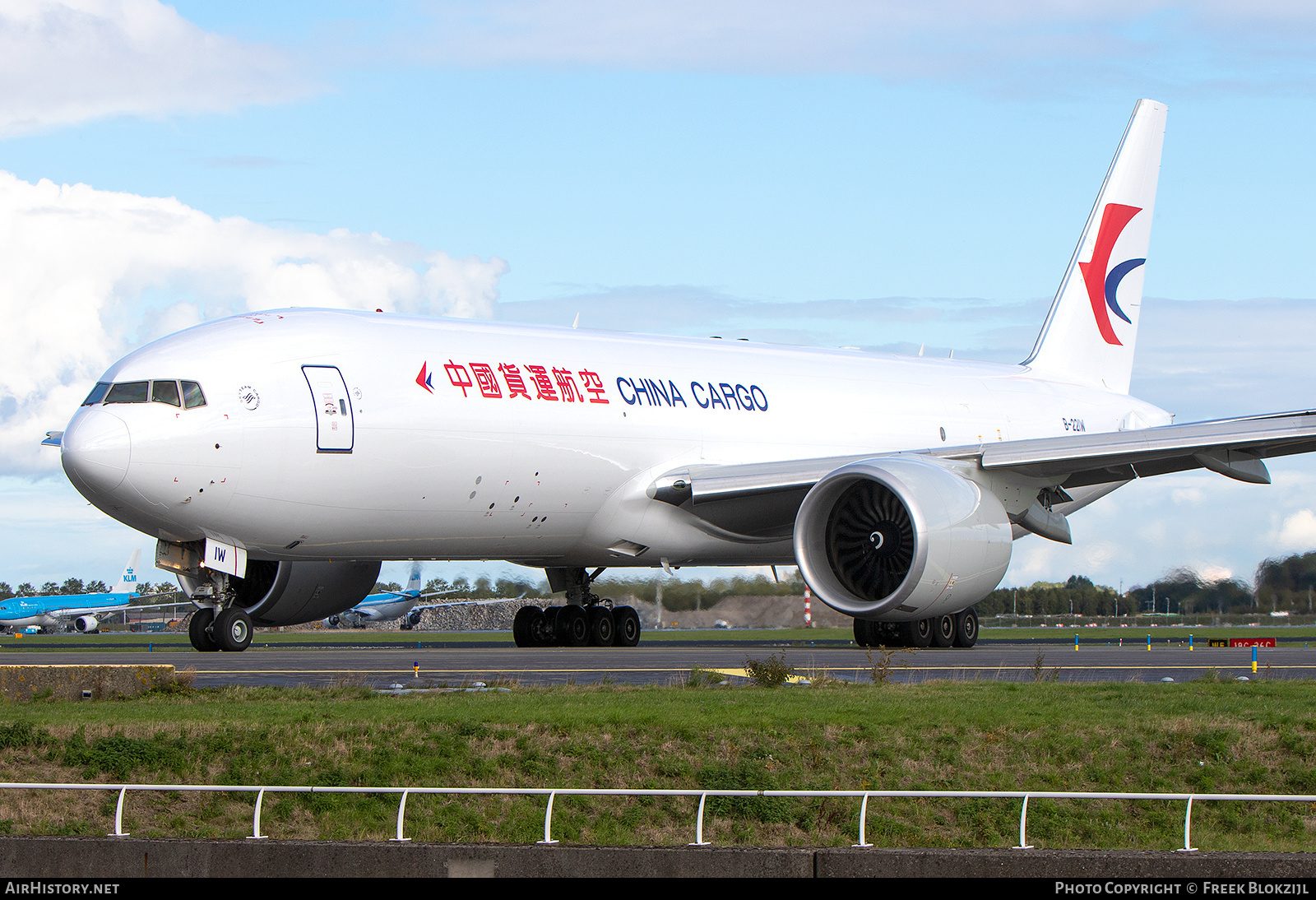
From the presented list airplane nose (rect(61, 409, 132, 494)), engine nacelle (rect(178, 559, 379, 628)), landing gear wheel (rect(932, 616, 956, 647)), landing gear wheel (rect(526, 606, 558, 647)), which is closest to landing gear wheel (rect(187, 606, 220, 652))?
engine nacelle (rect(178, 559, 379, 628))

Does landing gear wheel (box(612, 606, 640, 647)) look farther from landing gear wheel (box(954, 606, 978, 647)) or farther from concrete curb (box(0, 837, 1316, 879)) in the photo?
concrete curb (box(0, 837, 1316, 879))

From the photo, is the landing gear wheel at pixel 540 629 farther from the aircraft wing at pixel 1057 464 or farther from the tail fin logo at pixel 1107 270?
the tail fin logo at pixel 1107 270

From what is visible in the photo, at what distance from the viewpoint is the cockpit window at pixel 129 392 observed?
16703mm

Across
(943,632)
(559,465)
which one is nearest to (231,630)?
(559,465)

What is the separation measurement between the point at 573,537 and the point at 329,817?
1045cm

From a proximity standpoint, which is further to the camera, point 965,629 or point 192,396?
point 965,629

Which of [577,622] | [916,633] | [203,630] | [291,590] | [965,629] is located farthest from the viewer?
[577,622]

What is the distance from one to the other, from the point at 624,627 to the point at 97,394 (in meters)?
9.79

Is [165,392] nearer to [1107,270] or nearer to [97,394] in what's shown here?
[97,394]

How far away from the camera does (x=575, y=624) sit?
77.9 ft

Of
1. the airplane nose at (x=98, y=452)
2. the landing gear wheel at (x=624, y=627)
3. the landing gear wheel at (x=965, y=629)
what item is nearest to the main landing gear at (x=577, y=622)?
the landing gear wheel at (x=624, y=627)

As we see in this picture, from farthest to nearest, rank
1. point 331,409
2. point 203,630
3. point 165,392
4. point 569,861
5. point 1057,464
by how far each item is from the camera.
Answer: point 1057,464 < point 203,630 < point 331,409 < point 165,392 < point 569,861

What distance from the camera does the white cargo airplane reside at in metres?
17.0

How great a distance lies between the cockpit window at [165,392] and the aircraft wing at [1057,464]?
6.84 metres
